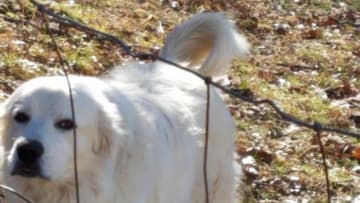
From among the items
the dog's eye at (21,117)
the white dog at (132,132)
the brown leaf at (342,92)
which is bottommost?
the brown leaf at (342,92)

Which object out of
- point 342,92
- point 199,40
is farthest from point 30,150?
point 342,92

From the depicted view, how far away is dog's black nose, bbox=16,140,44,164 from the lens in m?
3.76

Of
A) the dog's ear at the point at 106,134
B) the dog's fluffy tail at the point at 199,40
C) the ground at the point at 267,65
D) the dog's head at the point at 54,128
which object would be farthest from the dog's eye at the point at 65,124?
the ground at the point at 267,65

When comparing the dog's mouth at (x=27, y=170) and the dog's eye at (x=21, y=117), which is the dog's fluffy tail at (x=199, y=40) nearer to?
the dog's eye at (x=21, y=117)

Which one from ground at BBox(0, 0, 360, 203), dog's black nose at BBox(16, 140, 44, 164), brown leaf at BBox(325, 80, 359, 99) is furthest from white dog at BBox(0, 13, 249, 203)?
brown leaf at BBox(325, 80, 359, 99)

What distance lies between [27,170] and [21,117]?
0.28m

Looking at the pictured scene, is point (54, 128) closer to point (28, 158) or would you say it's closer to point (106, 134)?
point (28, 158)

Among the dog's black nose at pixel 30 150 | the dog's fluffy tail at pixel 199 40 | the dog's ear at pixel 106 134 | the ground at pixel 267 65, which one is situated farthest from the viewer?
the ground at pixel 267 65

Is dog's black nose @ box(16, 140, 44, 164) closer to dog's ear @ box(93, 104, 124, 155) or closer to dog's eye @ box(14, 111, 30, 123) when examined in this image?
dog's eye @ box(14, 111, 30, 123)

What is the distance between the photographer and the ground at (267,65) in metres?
6.25

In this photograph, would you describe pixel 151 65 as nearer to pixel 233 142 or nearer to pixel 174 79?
pixel 174 79

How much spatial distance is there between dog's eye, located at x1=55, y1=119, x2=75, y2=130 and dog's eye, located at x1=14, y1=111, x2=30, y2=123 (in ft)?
0.47

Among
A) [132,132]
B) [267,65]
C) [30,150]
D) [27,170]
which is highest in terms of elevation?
[30,150]

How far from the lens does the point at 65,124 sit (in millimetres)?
3951
